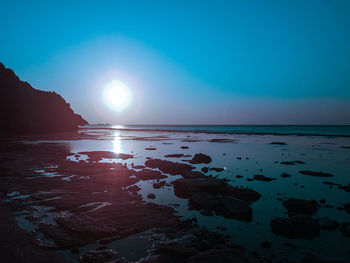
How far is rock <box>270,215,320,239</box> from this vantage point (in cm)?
895

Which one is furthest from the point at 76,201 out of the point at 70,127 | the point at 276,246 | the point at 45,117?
the point at 70,127

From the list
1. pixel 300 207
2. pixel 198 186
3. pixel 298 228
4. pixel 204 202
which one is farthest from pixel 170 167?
pixel 298 228

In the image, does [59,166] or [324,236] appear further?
[59,166]

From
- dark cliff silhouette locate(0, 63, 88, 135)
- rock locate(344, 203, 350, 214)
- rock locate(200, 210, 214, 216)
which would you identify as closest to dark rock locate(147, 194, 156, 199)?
rock locate(200, 210, 214, 216)

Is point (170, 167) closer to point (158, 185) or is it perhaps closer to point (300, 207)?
point (158, 185)

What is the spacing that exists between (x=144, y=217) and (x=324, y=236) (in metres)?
8.42

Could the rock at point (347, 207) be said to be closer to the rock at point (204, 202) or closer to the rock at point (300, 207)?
the rock at point (300, 207)

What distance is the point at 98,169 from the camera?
2161cm

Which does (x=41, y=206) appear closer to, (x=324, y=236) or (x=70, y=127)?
(x=324, y=236)

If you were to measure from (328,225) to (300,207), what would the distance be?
2.10m

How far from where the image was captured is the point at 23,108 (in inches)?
3526

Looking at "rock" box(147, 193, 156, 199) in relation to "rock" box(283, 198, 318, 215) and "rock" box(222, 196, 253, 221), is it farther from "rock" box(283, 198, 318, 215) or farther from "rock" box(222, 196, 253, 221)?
"rock" box(283, 198, 318, 215)

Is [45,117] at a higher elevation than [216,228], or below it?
higher

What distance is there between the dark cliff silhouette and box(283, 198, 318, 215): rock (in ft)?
330
